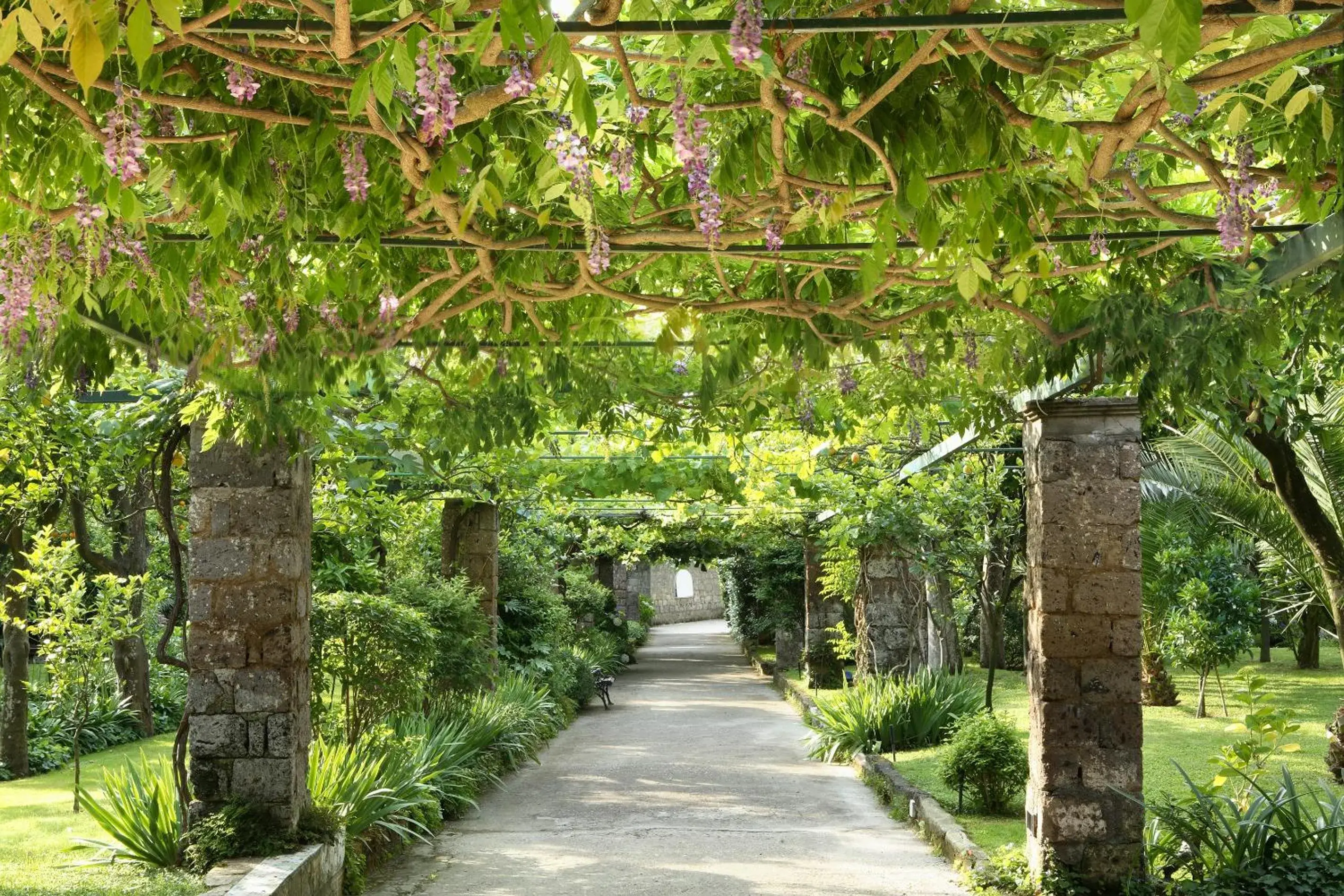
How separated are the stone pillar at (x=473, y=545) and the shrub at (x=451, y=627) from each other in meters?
1.75

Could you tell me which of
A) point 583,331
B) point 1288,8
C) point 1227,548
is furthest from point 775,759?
point 1288,8

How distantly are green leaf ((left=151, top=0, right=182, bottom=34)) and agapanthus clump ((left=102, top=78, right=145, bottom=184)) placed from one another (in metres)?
1.03

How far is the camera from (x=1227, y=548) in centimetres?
1491

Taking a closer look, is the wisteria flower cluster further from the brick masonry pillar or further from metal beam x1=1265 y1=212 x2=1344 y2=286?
the brick masonry pillar

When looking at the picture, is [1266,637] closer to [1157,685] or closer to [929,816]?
[1157,685]

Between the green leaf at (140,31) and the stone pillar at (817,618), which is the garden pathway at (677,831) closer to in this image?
the stone pillar at (817,618)

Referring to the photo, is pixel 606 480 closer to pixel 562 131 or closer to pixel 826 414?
pixel 826 414

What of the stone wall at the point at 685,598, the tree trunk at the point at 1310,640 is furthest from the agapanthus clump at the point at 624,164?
the stone wall at the point at 685,598

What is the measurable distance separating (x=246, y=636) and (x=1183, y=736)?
29.0 ft

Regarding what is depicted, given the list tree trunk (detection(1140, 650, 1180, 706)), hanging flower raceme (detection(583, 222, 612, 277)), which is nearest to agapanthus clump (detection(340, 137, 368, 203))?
hanging flower raceme (detection(583, 222, 612, 277))

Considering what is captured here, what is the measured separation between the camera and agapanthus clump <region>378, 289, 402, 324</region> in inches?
186

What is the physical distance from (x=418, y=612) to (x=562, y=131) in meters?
6.74

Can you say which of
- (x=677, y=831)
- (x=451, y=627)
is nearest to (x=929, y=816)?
(x=677, y=831)

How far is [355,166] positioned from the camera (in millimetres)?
3260
